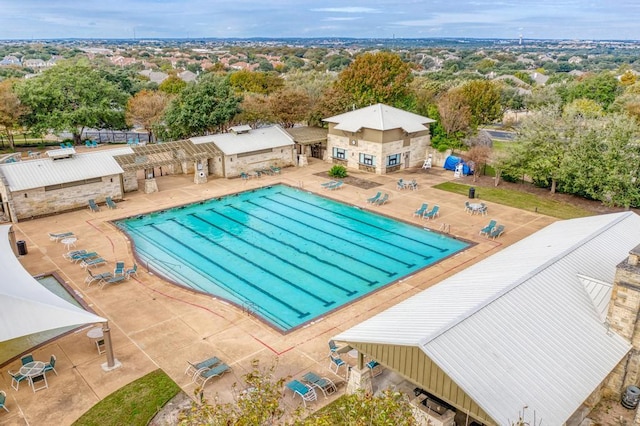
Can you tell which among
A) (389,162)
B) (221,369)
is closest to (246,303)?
(221,369)

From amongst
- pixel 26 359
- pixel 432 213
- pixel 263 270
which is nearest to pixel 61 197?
pixel 263 270

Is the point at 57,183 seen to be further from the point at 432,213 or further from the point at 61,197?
the point at 432,213

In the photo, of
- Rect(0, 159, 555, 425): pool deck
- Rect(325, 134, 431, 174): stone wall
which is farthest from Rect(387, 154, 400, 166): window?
Rect(0, 159, 555, 425): pool deck

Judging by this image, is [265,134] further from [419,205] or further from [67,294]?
[67,294]

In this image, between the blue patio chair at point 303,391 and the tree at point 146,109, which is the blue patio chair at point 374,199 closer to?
the blue patio chair at point 303,391

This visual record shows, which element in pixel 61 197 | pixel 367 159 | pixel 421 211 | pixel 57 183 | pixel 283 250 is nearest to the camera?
pixel 283 250

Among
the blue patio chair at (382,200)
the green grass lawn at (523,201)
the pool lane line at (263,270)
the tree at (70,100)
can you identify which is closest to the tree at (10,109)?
the tree at (70,100)

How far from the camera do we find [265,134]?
38.1 metres

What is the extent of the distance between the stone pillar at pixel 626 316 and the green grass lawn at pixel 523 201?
16.5 meters

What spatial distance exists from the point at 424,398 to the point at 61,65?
49134mm

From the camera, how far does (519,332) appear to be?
1142 centimetres

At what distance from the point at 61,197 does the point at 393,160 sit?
23505mm

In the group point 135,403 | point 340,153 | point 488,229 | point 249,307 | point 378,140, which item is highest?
point 378,140

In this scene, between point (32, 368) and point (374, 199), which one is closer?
point (32, 368)
